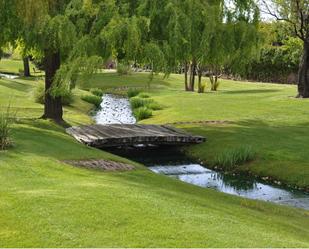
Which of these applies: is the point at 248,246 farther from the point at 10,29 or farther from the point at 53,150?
the point at 10,29

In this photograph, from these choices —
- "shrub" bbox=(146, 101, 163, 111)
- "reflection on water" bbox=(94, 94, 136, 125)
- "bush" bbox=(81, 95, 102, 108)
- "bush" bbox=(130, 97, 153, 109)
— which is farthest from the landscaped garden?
"bush" bbox=(81, 95, 102, 108)

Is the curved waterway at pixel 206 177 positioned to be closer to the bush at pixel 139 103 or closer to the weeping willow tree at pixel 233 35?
the weeping willow tree at pixel 233 35

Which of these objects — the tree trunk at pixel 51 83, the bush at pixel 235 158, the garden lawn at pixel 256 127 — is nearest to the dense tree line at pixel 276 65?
the garden lawn at pixel 256 127

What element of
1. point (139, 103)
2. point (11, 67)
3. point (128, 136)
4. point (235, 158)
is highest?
point (11, 67)

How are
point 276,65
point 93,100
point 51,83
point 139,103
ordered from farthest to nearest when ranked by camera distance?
point 276,65 → point 93,100 → point 139,103 → point 51,83

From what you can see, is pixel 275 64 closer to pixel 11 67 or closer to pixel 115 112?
pixel 115 112

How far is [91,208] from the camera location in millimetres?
8023

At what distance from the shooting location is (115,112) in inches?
1323

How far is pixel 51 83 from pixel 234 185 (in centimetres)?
819

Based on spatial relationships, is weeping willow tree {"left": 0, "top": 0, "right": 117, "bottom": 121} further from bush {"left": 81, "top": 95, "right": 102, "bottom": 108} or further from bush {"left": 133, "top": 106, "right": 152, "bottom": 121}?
bush {"left": 81, "top": 95, "right": 102, "bottom": 108}

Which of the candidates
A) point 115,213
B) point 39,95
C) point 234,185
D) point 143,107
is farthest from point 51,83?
point 115,213

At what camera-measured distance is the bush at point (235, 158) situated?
60.7 feet

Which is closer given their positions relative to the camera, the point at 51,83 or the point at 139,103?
the point at 51,83

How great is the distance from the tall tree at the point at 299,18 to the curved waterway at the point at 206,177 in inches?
635
